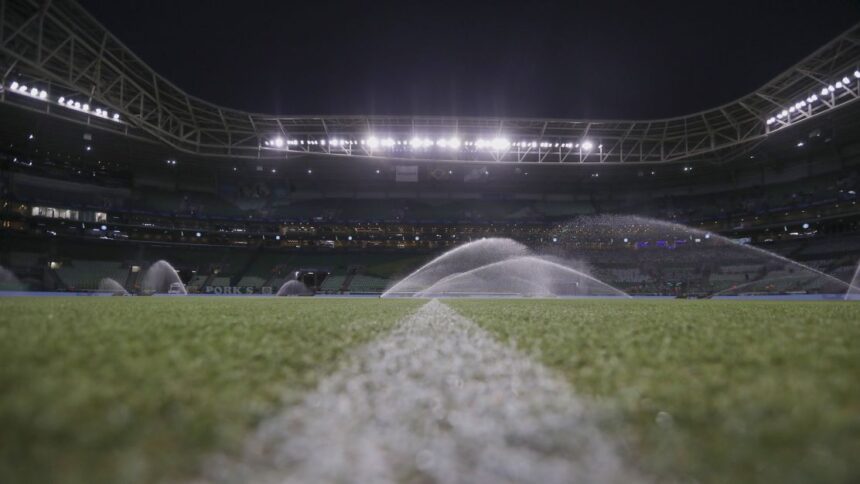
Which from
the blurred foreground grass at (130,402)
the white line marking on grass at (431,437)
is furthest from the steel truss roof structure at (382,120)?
the white line marking on grass at (431,437)

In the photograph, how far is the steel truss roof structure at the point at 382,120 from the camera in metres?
20.8

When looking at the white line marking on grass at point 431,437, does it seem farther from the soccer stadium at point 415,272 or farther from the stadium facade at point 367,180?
the stadium facade at point 367,180

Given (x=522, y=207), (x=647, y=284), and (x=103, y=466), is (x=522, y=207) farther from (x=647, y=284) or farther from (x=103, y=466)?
(x=103, y=466)

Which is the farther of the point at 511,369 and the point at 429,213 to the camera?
the point at 429,213

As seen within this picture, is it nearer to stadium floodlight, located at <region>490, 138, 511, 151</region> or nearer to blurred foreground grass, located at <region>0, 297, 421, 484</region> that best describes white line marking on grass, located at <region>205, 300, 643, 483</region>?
blurred foreground grass, located at <region>0, 297, 421, 484</region>

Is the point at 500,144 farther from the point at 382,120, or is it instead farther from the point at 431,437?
the point at 431,437

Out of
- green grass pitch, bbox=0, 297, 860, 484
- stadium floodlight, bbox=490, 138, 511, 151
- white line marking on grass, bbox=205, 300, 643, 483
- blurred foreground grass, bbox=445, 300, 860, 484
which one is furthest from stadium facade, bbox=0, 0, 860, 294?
blurred foreground grass, bbox=445, 300, 860, 484

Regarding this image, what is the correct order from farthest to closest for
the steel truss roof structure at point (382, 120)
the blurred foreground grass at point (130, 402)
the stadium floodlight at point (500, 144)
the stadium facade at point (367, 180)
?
1. the stadium floodlight at point (500, 144)
2. the stadium facade at point (367, 180)
3. the steel truss roof structure at point (382, 120)
4. the blurred foreground grass at point (130, 402)

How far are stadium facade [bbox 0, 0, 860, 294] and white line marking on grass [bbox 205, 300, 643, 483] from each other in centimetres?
2399

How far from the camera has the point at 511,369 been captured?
1.60 meters

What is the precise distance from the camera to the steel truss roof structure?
20.8 metres

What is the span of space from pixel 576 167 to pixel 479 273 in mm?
14420

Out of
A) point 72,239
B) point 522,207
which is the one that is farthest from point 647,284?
point 72,239

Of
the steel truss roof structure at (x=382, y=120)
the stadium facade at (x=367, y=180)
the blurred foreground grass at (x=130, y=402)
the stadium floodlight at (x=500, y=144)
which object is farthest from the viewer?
the stadium floodlight at (x=500, y=144)
